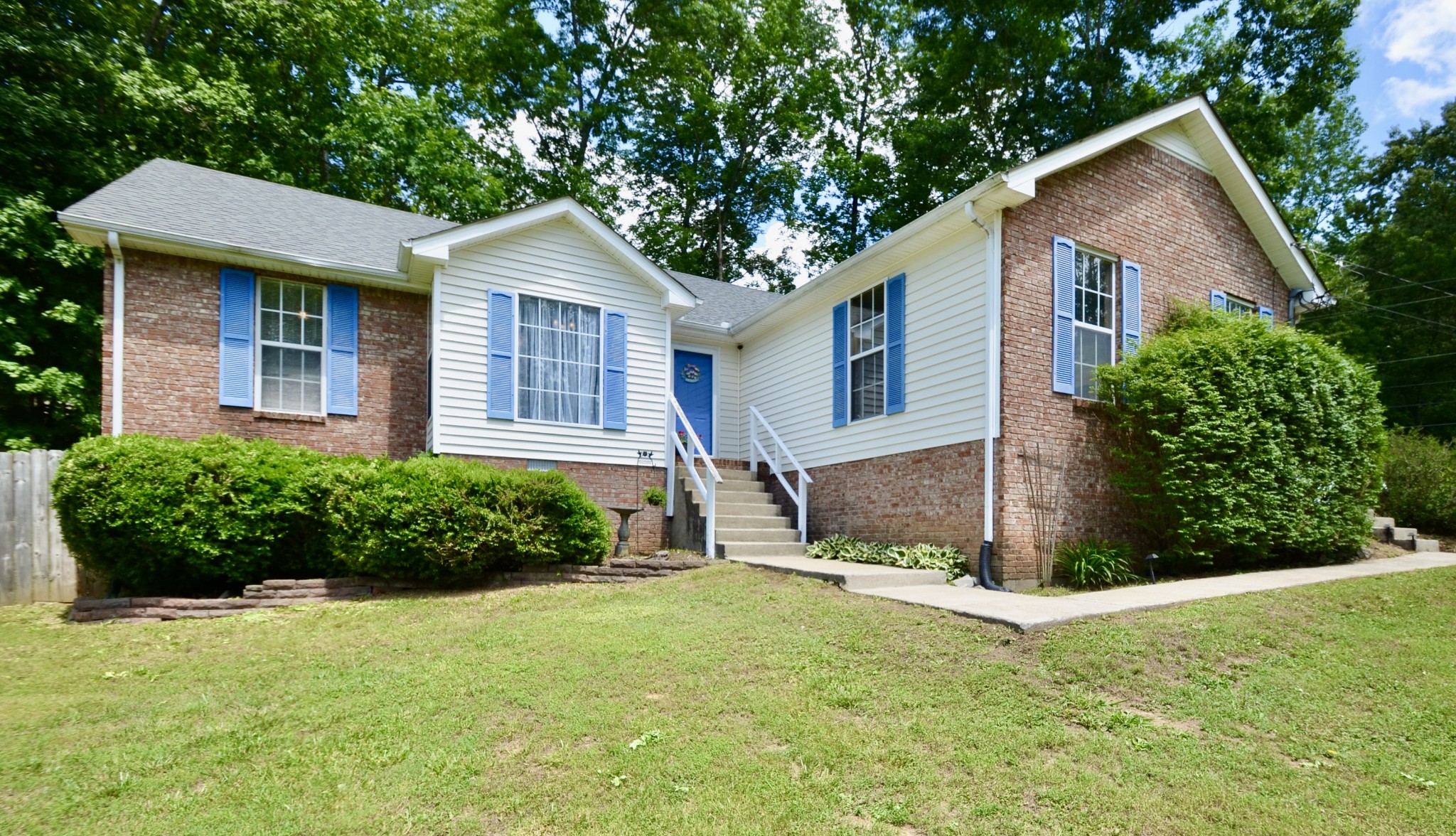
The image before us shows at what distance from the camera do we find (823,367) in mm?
12375

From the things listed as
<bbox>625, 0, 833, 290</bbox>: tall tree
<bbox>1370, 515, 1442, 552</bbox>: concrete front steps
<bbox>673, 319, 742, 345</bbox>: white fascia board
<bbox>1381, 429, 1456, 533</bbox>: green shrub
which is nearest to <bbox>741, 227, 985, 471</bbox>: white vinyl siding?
<bbox>673, 319, 742, 345</bbox>: white fascia board

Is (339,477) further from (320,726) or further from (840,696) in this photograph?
(840,696)

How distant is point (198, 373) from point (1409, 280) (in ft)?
99.7

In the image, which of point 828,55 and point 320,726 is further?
point 828,55

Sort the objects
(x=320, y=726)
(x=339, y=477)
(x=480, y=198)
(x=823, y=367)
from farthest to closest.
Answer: (x=480, y=198), (x=823, y=367), (x=339, y=477), (x=320, y=726)

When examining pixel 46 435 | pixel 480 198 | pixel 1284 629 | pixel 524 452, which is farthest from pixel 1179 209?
pixel 46 435

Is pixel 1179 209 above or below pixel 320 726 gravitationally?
above

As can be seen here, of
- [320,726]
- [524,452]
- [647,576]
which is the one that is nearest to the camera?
[320,726]

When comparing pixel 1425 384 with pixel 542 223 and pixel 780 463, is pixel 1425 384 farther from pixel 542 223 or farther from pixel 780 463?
pixel 542 223

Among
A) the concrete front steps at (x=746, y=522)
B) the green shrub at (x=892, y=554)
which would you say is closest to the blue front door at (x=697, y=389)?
the concrete front steps at (x=746, y=522)

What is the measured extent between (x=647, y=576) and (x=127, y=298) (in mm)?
7510

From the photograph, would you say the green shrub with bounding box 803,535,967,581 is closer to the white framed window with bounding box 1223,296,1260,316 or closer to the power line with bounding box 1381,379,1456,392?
the white framed window with bounding box 1223,296,1260,316

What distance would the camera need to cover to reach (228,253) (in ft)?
33.7

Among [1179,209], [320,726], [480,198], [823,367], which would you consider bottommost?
[320,726]
